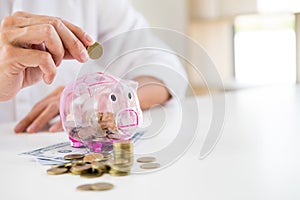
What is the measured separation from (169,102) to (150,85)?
9 cm

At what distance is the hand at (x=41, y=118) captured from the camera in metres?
0.92

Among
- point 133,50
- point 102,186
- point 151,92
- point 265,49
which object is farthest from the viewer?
point 265,49

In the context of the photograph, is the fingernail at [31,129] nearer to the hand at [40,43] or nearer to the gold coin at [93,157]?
the hand at [40,43]

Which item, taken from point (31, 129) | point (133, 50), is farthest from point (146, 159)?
point (133, 50)

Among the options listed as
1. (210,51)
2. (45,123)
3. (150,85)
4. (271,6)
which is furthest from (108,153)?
(210,51)

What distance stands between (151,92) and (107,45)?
12.0 inches

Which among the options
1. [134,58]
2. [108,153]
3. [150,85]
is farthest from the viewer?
[134,58]

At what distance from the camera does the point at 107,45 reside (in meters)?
1.34

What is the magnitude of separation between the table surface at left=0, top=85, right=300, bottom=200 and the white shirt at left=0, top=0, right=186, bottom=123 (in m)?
0.30

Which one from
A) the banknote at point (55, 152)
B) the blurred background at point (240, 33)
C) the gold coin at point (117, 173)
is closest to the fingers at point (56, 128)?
the banknote at point (55, 152)

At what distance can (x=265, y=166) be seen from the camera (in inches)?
23.3

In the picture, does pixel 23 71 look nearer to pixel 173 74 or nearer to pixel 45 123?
pixel 45 123

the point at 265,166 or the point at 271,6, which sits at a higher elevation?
the point at 271,6

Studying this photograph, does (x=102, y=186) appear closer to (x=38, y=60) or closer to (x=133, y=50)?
(x=38, y=60)
